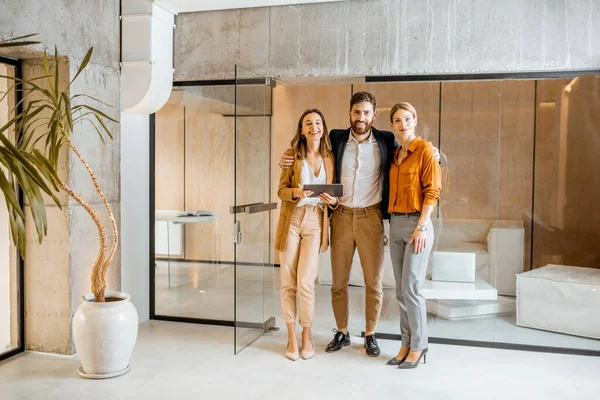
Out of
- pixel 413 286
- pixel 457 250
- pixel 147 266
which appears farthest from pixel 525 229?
pixel 147 266

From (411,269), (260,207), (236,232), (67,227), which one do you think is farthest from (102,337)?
(411,269)

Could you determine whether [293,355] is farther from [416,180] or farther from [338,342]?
[416,180]

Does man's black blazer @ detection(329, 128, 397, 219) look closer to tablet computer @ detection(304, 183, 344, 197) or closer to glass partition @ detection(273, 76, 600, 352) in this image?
tablet computer @ detection(304, 183, 344, 197)

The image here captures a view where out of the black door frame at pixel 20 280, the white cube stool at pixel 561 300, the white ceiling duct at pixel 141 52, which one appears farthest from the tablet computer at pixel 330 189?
the black door frame at pixel 20 280

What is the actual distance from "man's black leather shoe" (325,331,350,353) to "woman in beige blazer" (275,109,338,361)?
0.43ft

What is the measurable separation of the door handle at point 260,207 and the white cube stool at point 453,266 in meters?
1.31

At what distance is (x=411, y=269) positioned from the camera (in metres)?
3.62

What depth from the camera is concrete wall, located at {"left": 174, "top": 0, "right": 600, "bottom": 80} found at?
159 inches

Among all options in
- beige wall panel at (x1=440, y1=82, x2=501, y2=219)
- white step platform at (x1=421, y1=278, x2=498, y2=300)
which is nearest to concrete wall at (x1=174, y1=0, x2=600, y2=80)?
beige wall panel at (x1=440, y1=82, x2=501, y2=219)

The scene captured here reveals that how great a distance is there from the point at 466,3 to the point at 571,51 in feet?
2.71

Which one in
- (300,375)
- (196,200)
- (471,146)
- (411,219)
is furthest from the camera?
(196,200)

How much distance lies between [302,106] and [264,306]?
1.64m

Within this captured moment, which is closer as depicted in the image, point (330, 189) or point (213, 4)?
point (330, 189)

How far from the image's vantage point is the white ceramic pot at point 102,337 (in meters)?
3.43
